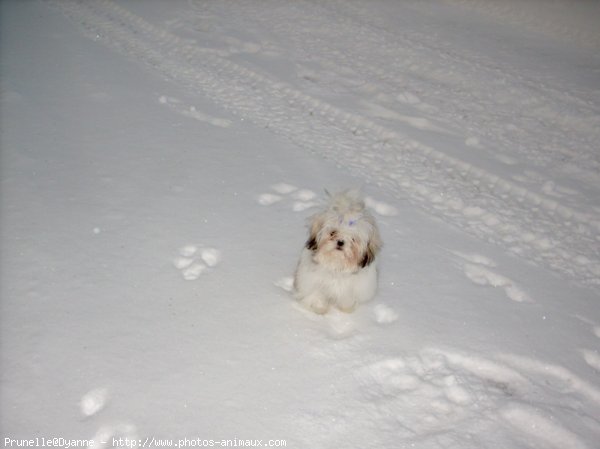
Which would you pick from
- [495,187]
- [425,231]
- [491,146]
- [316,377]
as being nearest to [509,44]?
[491,146]

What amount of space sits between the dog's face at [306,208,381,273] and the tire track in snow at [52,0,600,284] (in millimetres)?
1771

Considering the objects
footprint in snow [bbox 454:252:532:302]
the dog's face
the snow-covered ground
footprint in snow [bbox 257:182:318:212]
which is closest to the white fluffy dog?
the dog's face

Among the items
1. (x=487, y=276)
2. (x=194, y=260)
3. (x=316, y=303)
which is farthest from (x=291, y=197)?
(x=487, y=276)

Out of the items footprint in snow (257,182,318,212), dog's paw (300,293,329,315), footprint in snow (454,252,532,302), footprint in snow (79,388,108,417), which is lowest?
footprint in snow (79,388,108,417)

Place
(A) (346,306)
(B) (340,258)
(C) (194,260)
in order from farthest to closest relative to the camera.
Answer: (C) (194,260) → (A) (346,306) → (B) (340,258)

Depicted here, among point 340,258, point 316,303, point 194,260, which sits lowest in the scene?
point 194,260

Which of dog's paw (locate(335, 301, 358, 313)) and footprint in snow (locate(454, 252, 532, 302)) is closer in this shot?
dog's paw (locate(335, 301, 358, 313))

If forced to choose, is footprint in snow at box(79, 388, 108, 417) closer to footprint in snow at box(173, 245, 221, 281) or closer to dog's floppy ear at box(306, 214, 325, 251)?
footprint in snow at box(173, 245, 221, 281)

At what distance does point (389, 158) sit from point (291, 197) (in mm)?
1297

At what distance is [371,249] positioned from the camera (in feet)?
10.9

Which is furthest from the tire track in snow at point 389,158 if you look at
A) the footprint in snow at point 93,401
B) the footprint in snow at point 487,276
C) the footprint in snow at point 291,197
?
the footprint in snow at point 93,401

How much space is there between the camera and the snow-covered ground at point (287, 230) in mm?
3221

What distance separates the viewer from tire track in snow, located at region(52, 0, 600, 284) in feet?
15.0

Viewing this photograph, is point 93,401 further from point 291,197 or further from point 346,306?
point 291,197
